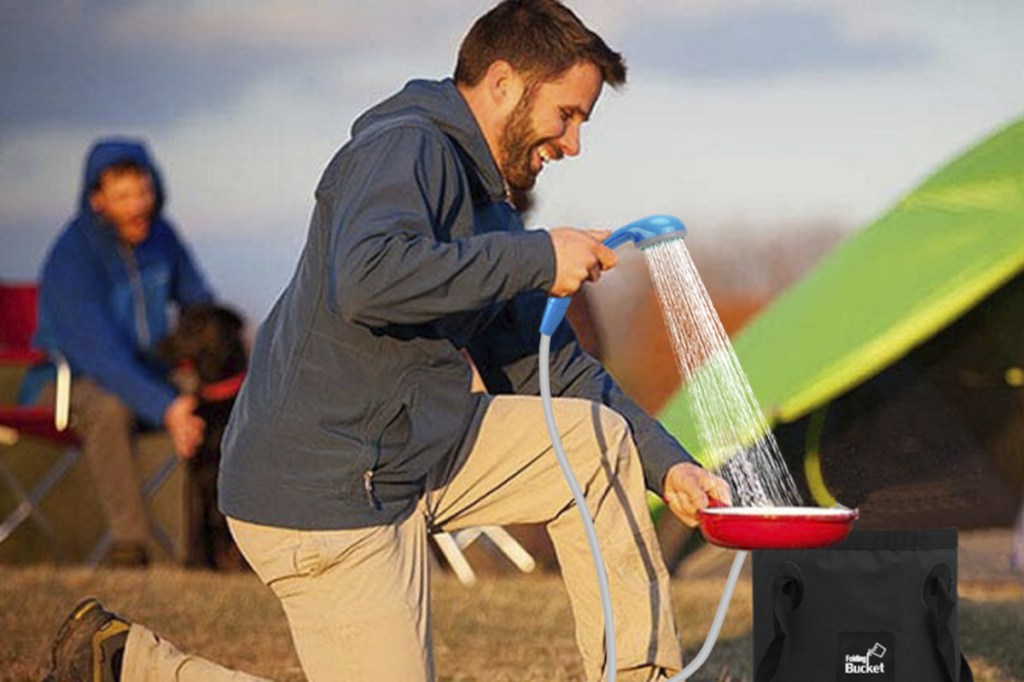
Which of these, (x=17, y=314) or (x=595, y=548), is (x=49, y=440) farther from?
(x=595, y=548)

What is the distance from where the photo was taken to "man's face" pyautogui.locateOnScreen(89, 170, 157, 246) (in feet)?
21.4

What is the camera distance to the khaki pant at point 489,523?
8.71 ft

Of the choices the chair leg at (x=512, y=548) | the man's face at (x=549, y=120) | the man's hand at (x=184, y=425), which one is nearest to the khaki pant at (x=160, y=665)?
the man's face at (x=549, y=120)

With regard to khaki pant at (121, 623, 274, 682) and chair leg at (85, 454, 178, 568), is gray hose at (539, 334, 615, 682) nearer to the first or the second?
khaki pant at (121, 623, 274, 682)

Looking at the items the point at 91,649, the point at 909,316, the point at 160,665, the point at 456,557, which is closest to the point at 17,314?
the point at 456,557

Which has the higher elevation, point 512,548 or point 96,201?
point 96,201

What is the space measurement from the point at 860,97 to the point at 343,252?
Result: 6.59 meters

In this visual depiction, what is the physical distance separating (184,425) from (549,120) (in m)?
3.88

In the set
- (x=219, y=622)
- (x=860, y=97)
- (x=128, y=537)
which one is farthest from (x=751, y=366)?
(x=860, y=97)

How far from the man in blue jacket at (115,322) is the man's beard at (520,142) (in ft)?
12.5

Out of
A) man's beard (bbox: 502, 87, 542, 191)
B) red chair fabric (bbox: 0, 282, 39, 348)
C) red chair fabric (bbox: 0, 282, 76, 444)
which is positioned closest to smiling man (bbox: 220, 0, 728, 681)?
man's beard (bbox: 502, 87, 542, 191)

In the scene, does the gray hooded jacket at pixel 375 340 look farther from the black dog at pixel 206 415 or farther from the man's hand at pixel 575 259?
the black dog at pixel 206 415

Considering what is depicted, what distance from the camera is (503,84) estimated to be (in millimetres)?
2662

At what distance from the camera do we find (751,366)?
5.32m
